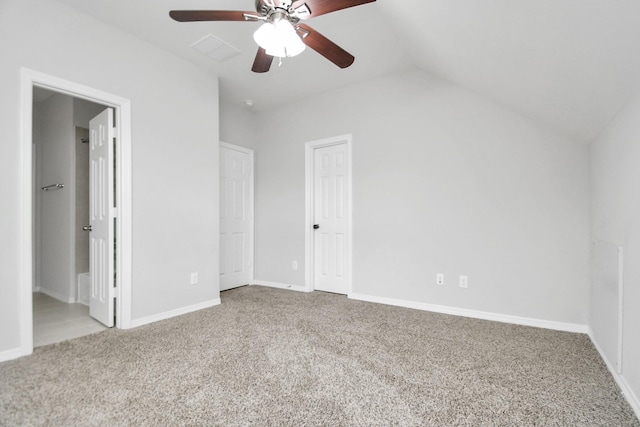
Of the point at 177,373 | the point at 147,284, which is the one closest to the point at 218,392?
the point at 177,373

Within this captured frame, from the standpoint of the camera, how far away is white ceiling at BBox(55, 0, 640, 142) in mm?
1410

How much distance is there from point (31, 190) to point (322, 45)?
7.38 ft

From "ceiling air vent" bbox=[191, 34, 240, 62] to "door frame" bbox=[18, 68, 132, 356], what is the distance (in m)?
0.84

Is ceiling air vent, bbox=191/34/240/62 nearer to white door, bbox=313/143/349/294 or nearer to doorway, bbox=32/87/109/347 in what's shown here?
white door, bbox=313/143/349/294

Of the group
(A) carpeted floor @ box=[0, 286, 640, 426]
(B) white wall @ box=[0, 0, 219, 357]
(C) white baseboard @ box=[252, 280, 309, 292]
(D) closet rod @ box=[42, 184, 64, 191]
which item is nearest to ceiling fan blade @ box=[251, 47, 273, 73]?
(B) white wall @ box=[0, 0, 219, 357]

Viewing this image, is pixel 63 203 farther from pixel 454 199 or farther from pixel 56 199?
pixel 454 199

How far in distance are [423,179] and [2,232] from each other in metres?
3.53

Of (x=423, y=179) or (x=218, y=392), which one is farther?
(x=423, y=179)

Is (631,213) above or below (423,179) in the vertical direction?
below

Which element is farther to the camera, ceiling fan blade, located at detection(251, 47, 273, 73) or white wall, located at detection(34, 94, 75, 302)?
white wall, located at detection(34, 94, 75, 302)

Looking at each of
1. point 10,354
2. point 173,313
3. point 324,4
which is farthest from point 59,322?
point 324,4

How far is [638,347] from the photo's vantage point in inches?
59.6

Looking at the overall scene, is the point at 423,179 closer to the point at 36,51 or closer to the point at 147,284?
the point at 147,284

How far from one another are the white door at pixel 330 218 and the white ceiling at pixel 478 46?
0.96 metres
